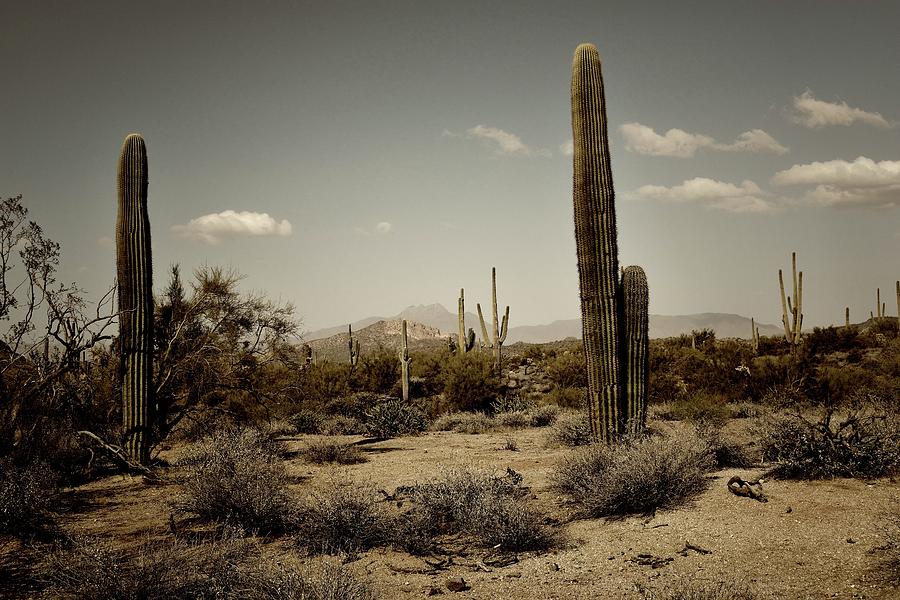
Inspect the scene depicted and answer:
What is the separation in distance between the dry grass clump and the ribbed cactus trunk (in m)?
5.70

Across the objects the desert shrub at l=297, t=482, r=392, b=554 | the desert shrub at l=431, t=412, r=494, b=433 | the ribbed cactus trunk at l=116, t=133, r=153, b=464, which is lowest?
the desert shrub at l=431, t=412, r=494, b=433

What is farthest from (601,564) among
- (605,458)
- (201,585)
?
(201,585)

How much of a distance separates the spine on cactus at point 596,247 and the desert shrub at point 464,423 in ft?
20.2

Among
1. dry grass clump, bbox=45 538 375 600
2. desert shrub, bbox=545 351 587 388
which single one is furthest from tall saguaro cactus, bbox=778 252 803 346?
dry grass clump, bbox=45 538 375 600

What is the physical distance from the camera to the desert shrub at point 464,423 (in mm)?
15211

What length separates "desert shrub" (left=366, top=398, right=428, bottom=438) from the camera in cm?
1530

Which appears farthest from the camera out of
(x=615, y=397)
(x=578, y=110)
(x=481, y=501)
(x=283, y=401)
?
(x=283, y=401)

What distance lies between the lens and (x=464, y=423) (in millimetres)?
15633

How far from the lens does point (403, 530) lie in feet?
20.0

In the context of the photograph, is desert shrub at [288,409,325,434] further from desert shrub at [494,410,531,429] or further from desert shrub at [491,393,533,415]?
desert shrub at [491,393,533,415]

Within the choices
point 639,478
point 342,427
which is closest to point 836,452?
point 639,478

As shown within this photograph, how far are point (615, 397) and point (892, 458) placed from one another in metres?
3.53

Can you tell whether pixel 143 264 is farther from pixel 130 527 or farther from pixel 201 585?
pixel 201 585

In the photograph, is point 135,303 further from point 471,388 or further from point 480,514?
point 471,388
